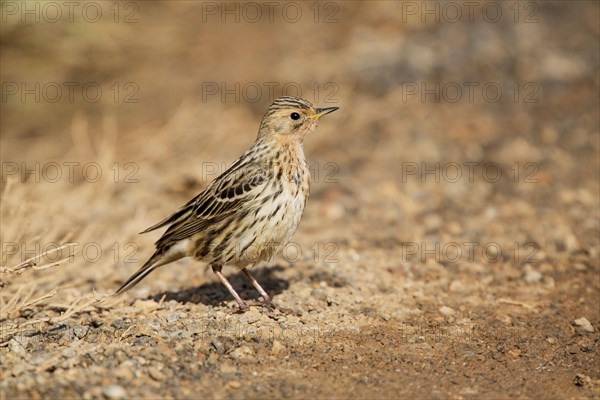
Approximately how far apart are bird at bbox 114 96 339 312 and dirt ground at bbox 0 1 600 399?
505 mm

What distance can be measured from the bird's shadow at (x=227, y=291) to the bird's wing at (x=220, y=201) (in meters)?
0.63

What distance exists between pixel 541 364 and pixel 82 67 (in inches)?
356

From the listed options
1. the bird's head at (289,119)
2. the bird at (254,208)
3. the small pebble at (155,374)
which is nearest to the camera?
the small pebble at (155,374)

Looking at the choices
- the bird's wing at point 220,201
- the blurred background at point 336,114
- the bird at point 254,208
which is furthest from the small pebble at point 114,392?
the blurred background at point 336,114

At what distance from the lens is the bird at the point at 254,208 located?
6.50 m

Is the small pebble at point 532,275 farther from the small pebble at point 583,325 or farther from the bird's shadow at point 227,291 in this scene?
the bird's shadow at point 227,291

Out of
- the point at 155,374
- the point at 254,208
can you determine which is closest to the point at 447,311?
the point at 254,208

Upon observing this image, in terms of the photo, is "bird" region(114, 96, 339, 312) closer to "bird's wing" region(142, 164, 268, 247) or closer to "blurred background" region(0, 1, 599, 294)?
"bird's wing" region(142, 164, 268, 247)

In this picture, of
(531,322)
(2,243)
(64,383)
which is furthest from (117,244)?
(531,322)

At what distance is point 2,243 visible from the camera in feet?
23.1

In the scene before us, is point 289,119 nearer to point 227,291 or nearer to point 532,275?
point 227,291

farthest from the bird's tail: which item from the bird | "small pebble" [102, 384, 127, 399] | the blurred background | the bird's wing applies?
"small pebble" [102, 384, 127, 399]

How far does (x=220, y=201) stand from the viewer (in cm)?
670

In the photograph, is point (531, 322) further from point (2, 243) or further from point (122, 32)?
point (122, 32)
